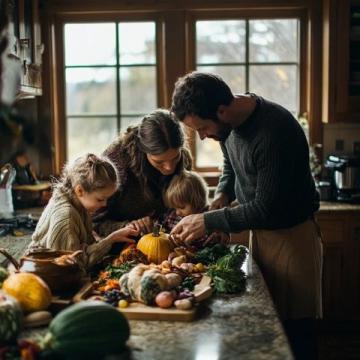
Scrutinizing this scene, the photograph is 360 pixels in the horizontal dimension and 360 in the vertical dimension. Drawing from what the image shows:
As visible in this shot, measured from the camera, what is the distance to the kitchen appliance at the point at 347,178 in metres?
4.31

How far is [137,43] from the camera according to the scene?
15.3 feet

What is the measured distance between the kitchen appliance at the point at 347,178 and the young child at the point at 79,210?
2.11 metres

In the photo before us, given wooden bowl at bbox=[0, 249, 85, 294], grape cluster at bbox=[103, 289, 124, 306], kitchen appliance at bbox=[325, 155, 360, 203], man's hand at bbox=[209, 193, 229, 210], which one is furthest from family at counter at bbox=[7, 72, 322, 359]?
kitchen appliance at bbox=[325, 155, 360, 203]

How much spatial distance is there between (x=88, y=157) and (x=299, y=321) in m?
1.05

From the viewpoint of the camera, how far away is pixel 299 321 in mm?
2701

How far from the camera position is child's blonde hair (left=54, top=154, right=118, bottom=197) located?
2.50 m

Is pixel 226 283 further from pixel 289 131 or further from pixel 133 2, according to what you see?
pixel 133 2

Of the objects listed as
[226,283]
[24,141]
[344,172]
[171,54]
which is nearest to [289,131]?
[226,283]

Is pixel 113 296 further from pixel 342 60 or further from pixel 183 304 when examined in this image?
pixel 342 60

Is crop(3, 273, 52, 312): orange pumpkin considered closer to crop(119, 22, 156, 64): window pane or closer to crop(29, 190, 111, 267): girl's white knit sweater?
crop(29, 190, 111, 267): girl's white knit sweater

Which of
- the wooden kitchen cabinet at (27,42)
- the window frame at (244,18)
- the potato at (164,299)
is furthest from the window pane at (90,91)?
the potato at (164,299)

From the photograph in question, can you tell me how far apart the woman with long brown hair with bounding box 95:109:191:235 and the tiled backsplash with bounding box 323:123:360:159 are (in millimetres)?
Answer: 1956

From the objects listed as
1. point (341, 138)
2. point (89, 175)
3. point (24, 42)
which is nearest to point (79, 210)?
point (89, 175)

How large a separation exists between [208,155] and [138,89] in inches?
26.4
